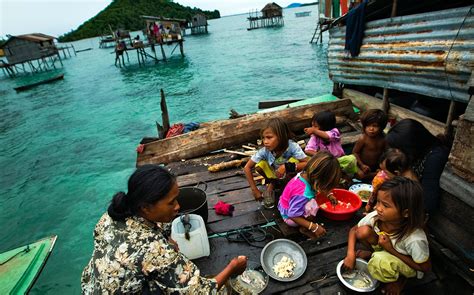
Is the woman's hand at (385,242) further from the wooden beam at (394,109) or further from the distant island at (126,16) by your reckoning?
the distant island at (126,16)

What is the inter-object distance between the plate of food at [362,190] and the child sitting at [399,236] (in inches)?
47.3

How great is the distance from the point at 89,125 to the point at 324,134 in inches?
552

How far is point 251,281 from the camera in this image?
2611 millimetres

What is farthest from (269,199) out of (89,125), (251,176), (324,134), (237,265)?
(89,125)

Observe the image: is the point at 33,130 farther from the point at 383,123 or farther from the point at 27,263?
the point at 383,123

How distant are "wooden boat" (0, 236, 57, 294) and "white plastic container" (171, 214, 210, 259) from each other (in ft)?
9.23

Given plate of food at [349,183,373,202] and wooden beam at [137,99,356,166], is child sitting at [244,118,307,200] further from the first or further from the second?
wooden beam at [137,99,356,166]

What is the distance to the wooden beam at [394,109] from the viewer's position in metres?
4.37

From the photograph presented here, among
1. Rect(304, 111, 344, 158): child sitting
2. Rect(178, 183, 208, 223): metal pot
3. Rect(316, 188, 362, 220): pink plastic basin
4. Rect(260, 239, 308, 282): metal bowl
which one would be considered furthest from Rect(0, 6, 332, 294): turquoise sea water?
Rect(304, 111, 344, 158): child sitting

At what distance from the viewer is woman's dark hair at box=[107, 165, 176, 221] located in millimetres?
1693

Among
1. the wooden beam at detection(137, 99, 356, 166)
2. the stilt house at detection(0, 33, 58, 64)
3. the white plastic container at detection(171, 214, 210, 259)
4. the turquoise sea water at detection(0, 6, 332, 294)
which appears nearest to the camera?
the white plastic container at detection(171, 214, 210, 259)

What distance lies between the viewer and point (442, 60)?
3938 mm

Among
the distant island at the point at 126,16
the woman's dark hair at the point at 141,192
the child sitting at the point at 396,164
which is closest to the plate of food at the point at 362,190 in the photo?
the child sitting at the point at 396,164

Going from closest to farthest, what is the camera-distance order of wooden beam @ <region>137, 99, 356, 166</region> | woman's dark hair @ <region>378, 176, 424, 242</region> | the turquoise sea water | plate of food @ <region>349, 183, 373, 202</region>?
1. woman's dark hair @ <region>378, 176, 424, 242</region>
2. plate of food @ <region>349, 183, 373, 202</region>
3. wooden beam @ <region>137, 99, 356, 166</region>
4. the turquoise sea water
